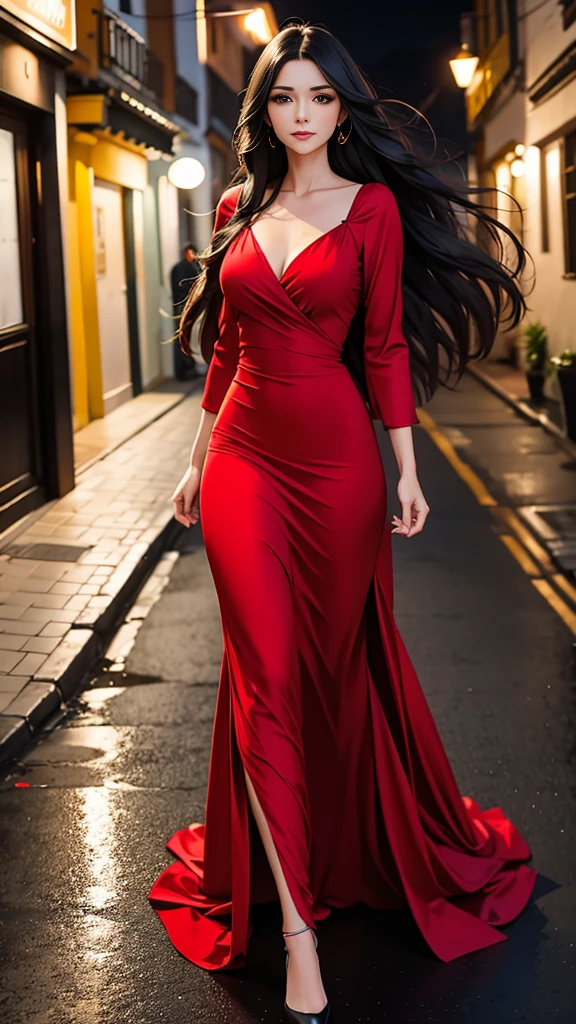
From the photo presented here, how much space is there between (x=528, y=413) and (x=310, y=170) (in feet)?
39.7

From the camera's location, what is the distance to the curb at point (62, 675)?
4957mm

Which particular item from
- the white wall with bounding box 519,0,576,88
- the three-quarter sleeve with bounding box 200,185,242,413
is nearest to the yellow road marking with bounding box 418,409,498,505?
the white wall with bounding box 519,0,576,88

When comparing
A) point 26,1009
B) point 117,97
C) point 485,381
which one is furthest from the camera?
point 485,381

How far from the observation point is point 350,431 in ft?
11.0

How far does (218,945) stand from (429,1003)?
59cm

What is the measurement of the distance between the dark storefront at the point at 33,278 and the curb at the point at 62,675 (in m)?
1.97

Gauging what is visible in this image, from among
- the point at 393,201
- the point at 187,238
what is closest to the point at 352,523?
the point at 393,201

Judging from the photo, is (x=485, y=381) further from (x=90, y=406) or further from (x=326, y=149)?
(x=326, y=149)

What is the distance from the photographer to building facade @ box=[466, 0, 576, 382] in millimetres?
16594

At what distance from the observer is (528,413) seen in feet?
49.8

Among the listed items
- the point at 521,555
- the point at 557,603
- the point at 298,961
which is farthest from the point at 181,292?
the point at 298,961

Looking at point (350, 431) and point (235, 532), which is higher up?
point (350, 431)

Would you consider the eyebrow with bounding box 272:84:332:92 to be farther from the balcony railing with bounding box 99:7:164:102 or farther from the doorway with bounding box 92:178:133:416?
the doorway with bounding box 92:178:133:416

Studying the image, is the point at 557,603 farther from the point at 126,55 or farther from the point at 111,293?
the point at 126,55
